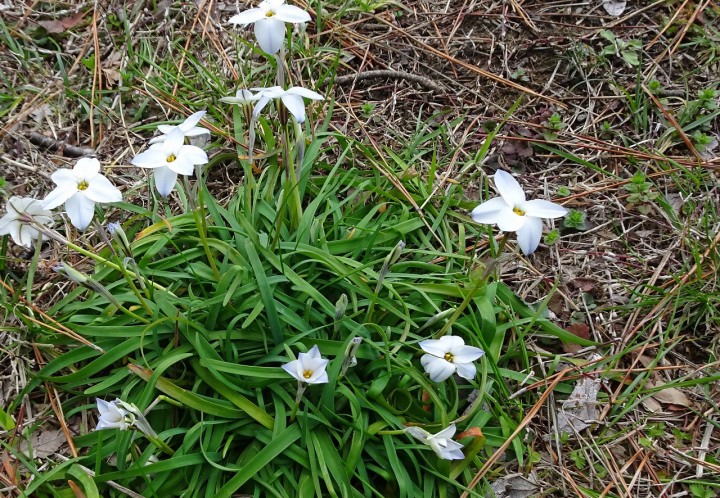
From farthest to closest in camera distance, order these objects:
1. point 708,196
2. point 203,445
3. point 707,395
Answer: point 708,196 → point 707,395 → point 203,445

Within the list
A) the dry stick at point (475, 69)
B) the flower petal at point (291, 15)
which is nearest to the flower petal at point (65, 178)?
the flower petal at point (291, 15)

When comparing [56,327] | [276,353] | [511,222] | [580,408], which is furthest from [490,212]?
[56,327]

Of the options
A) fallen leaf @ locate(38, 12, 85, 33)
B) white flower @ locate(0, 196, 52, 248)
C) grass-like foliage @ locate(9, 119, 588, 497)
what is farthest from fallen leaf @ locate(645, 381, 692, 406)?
fallen leaf @ locate(38, 12, 85, 33)

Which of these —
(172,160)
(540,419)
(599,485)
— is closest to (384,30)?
(172,160)

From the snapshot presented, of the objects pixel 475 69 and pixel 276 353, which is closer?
pixel 276 353

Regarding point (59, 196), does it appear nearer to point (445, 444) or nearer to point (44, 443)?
point (44, 443)

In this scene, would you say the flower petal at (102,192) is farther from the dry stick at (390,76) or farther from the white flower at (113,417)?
the dry stick at (390,76)

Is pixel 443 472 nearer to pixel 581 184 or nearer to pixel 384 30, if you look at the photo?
pixel 581 184
